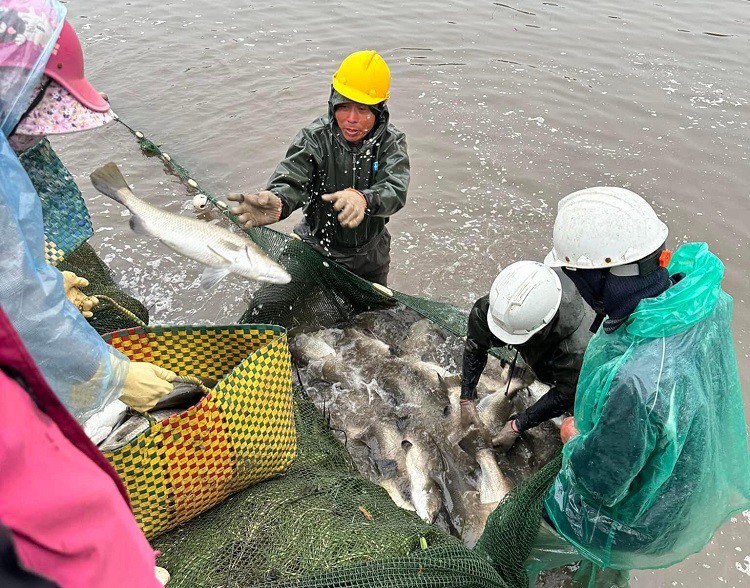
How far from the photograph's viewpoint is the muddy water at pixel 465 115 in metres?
6.73

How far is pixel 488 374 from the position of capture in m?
4.46

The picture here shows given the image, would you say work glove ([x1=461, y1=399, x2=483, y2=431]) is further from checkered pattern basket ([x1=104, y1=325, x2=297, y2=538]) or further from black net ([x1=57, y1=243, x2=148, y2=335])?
black net ([x1=57, y1=243, x2=148, y2=335])

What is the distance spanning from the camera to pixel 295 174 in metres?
4.28

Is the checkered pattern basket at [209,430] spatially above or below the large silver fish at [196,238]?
below

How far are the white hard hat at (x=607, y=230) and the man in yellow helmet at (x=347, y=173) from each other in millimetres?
1620

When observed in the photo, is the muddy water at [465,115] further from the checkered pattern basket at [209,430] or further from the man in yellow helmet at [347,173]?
the checkered pattern basket at [209,430]

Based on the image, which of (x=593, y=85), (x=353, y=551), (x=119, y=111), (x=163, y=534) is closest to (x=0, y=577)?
(x=353, y=551)

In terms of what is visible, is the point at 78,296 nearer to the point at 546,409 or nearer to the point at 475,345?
the point at 475,345

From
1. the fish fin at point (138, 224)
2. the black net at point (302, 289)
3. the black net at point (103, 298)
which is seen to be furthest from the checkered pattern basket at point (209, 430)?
the black net at point (302, 289)

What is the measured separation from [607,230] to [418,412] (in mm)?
2305

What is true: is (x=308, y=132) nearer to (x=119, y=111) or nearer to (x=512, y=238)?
(x=512, y=238)

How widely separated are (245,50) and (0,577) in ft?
41.0

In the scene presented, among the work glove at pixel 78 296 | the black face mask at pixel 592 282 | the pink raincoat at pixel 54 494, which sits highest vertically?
the pink raincoat at pixel 54 494

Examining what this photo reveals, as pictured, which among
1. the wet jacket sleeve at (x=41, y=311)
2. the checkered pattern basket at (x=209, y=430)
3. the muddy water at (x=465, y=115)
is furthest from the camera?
the muddy water at (x=465, y=115)
